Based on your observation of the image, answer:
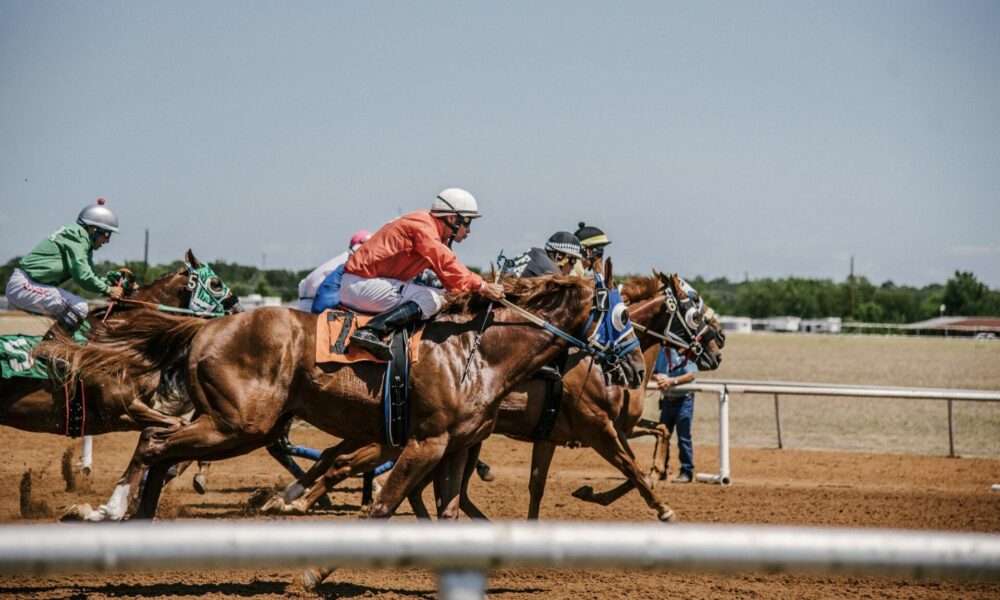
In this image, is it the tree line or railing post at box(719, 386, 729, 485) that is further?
the tree line

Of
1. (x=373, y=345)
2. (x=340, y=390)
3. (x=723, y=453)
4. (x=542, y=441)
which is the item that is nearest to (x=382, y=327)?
(x=373, y=345)

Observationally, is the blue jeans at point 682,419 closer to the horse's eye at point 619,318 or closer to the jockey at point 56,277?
the horse's eye at point 619,318

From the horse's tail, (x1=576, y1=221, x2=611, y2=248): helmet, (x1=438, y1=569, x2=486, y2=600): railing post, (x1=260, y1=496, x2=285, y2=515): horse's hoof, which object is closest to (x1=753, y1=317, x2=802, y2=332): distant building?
(x1=576, y1=221, x2=611, y2=248): helmet

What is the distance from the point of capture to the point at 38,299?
8289 mm

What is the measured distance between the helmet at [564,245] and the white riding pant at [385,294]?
2458 mm

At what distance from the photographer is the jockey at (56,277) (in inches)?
327

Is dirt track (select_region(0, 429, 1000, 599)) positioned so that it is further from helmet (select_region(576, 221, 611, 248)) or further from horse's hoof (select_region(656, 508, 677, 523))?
helmet (select_region(576, 221, 611, 248))

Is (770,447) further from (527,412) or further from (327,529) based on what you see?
(327,529)

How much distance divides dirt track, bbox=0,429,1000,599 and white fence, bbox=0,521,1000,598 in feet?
0.33

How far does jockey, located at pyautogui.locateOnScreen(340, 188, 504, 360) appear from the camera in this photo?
6.49 metres

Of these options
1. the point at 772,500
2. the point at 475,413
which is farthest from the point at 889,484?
the point at 475,413

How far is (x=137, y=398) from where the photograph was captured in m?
8.06

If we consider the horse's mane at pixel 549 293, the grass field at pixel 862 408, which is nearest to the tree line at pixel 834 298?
the grass field at pixel 862 408

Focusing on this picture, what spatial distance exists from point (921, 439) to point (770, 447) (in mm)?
3842
